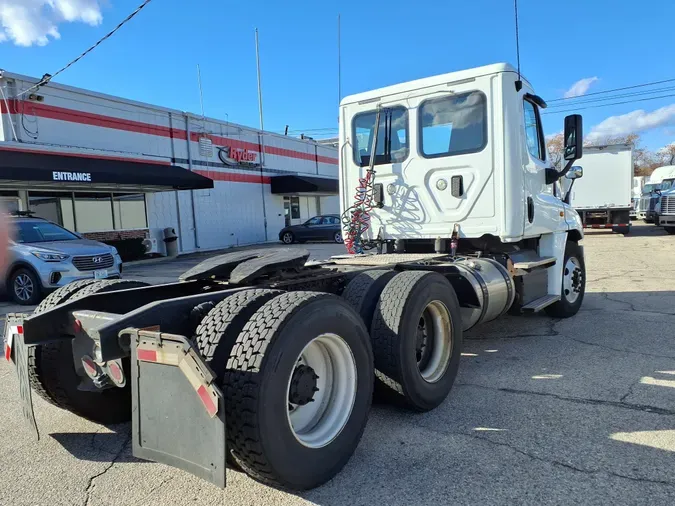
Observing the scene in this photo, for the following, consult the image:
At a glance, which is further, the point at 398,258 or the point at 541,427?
the point at 398,258

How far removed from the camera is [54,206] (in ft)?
52.7

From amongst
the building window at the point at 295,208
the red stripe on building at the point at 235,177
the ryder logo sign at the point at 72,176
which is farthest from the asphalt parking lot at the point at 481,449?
the building window at the point at 295,208

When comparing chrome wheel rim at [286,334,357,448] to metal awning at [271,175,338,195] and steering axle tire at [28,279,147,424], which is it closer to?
steering axle tire at [28,279,147,424]

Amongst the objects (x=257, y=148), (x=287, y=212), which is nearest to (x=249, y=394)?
(x=257, y=148)

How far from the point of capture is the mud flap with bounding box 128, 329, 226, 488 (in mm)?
2119

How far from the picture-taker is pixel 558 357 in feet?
16.2

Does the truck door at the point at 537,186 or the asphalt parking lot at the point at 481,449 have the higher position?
the truck door at the point at 537,186

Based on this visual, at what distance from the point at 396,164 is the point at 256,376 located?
401cm

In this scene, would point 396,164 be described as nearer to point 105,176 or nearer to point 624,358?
point 624,358

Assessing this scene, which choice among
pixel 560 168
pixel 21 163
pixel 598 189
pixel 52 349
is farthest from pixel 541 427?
pixel 598 189

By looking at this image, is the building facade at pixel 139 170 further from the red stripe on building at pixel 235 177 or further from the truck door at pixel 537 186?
the truck door at pixel 537 186

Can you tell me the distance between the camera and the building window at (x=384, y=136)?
577 centimetres

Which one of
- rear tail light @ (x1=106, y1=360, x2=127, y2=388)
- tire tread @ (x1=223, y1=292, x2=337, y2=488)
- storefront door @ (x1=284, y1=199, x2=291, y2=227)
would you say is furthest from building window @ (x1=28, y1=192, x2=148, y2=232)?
tire tread @ (x1=223, y1=292, x2=337, y2=488)

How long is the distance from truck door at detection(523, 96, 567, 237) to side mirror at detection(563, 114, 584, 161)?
349 mm
